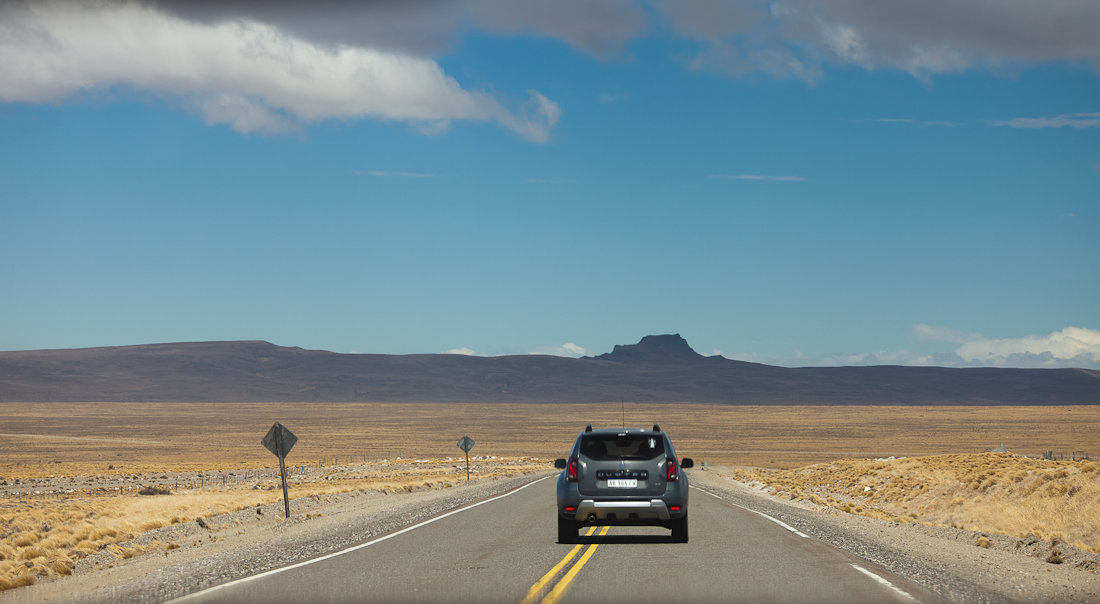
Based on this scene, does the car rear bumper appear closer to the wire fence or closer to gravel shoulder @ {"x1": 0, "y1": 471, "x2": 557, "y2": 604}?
gravel shoulder @ {"x1": 0, "y1": 471, "x2": 557, "y2": 604}

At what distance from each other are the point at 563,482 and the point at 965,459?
34.9 m

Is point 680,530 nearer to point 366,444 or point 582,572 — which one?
point 582,572

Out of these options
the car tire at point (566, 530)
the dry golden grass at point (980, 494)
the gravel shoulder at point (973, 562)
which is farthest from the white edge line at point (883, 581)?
the dry golden grass at point (980, 494)

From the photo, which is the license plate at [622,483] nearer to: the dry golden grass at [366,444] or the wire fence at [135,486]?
Answer: the dry golden grass at [366,444]

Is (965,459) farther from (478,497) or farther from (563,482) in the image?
(563,482)

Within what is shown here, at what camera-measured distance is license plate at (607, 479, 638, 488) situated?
15273 millimetres

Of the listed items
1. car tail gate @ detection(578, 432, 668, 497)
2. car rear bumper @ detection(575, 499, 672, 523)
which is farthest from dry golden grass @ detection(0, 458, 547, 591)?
car tail gate @ detection(578, 432, 668, 497)

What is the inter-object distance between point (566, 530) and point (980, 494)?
2466 cm

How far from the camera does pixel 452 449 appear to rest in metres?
123

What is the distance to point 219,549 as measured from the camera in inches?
698

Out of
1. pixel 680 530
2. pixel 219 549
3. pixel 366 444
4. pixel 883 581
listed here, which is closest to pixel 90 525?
pixel 219 549

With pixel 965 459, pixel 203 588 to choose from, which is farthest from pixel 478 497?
pixel 965 459

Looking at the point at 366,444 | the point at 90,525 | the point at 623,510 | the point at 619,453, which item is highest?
the point at 619,453

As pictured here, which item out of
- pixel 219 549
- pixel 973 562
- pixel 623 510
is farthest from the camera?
pixel 219 549
